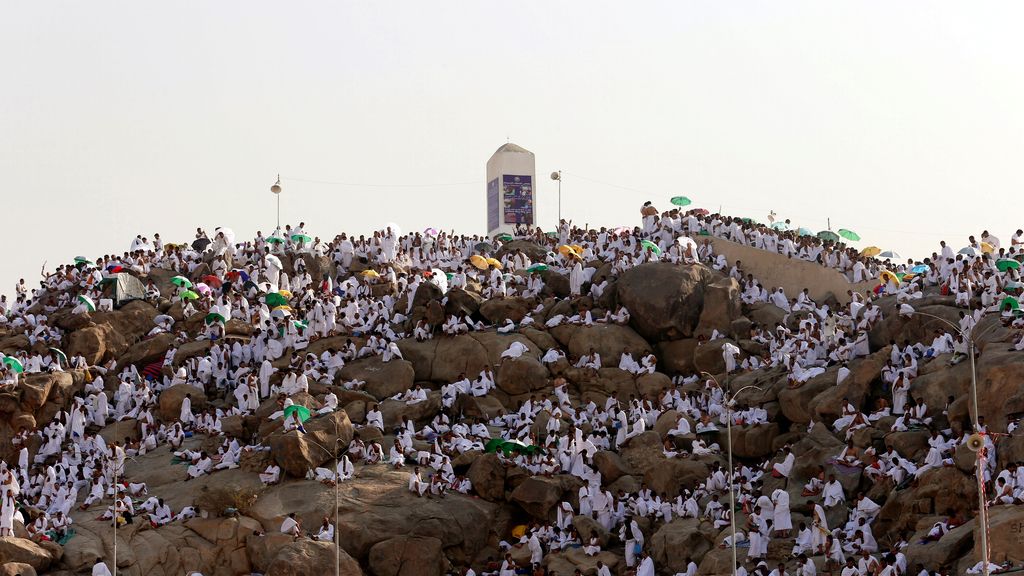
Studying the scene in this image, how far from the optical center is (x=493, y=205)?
242 feet

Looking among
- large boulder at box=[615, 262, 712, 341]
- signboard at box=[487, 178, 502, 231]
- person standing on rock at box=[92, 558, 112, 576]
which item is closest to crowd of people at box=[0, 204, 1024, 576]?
large boulder at box=[615, 262, 712, 341]

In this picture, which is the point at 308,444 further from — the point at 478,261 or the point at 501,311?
the point at 478,261

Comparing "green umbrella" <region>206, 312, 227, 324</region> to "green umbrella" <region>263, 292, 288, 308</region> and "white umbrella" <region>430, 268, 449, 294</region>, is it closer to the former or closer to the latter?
"green umbrella" <region>263, 292, 288, 308</region>

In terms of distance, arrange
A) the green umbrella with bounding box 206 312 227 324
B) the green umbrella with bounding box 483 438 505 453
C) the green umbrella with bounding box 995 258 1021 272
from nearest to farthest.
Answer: the green umbrella with bounding box 483 438 505 453 < the green umbrella with bounding box 995 258 1021 272 < the green umbrella with bounding box 206 312 227 324

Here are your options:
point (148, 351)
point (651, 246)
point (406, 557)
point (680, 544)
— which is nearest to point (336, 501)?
point (406, 557)

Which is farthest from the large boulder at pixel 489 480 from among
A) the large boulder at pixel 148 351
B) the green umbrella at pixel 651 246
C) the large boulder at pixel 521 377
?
the green umbrella at pixel 651 246

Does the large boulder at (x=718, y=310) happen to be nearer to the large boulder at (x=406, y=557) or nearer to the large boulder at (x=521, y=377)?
the large boulder at (x=521, y=377)

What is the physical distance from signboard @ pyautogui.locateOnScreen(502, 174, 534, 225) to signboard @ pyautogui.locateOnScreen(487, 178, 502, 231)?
1.74ft

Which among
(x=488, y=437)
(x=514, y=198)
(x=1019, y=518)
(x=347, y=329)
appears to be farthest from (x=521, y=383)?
(x=514, y=198)

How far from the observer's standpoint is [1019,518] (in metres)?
32.3

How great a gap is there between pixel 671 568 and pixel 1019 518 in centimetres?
934

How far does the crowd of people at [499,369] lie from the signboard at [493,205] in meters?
10.4

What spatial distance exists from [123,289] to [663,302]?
64.5 feet

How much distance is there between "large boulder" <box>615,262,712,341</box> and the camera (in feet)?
167
